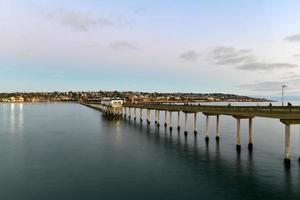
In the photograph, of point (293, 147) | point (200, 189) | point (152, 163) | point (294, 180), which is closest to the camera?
point (200, 189)

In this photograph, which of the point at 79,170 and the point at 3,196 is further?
the point at 79,170

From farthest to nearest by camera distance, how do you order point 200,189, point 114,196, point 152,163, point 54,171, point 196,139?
point 196,139
point 152,163
point 54,171
point 200,189
point 114,196

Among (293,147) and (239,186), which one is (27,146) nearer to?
(239,186)

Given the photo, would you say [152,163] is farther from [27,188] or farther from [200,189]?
[27,188]

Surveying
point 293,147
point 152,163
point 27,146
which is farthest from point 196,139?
point 27,146

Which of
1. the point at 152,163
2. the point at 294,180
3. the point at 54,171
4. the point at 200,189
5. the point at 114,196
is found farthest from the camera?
the point at 152,163

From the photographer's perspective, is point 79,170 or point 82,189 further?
point 79,170

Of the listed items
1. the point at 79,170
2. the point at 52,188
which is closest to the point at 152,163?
the point at 79,170

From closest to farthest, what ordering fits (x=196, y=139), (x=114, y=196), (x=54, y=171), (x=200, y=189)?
(x=114, y=196) → (x=200, y=189) → (x=54, y=171) → (x=196, y=139)
